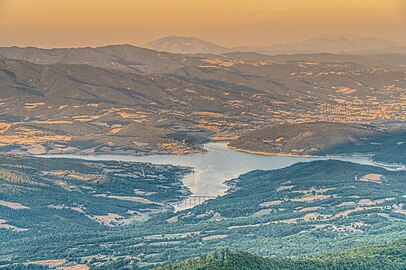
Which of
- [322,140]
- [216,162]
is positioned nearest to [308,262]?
[216,162]

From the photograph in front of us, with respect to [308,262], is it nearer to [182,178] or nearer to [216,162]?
[182,178]

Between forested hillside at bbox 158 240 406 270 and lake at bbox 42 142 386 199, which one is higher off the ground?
forested hillside at bbox 158 240 406 270

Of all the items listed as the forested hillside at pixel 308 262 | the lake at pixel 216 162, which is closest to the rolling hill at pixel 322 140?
the lake at pixel 216 162

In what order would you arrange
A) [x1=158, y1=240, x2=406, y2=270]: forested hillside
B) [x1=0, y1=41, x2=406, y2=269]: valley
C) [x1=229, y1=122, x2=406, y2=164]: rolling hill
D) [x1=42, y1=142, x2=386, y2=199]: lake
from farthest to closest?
[x1=229, y1=122, x2=406, y2=164]: rolling hill → [x1=42, y1=142, x2=386, y2=199]: lake → [x1=0, y1=41, x2=406, y2=269]: valley → [x1=158, y1=240, x2=406, y2=270]: forested hillside

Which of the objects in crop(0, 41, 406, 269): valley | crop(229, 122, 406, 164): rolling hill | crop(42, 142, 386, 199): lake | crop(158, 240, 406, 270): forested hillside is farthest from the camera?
crop(229, 122, 406, 164): rolling hill

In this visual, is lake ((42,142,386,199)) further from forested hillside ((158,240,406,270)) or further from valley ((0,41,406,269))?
forested hillside ((158,240,406,270))

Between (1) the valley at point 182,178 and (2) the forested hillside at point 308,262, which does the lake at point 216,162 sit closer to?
(1) the valley at point 182,178

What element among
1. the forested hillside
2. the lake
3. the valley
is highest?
the forested hillside

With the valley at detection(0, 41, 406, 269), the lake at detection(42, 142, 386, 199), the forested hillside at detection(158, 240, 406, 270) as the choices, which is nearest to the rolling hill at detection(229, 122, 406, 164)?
the valley at detection(0, 41, 406, 269)

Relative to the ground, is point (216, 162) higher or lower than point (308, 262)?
lower
